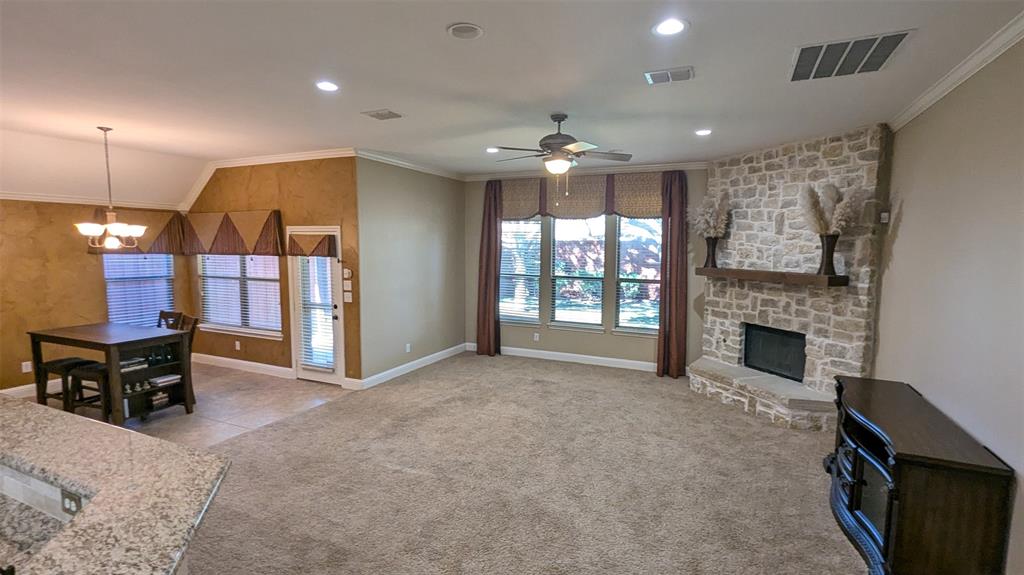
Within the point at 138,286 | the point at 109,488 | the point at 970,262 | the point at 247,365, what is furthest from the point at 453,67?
the point at 138,286

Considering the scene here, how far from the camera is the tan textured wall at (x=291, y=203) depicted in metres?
5.56

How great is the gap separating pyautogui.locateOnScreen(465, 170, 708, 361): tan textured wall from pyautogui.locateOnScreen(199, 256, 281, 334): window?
2.82 m

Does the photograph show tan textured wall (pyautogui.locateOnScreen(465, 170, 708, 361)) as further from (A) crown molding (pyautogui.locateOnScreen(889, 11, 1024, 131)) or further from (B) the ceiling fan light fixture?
(B) the ceiling fan light fixture

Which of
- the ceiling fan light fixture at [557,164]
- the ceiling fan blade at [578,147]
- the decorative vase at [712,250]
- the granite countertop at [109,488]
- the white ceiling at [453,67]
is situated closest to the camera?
the granite countertop at [109,488]

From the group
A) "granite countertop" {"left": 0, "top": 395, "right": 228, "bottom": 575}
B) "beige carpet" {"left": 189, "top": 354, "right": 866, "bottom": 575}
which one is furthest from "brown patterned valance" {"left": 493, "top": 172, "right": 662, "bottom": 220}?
"granite countertop" {"left": 0, "top": 395, "right": 228, "bottom": 575}

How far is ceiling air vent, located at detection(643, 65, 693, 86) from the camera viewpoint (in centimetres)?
287

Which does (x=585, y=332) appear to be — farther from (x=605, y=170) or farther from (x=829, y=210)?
(x=829, y=210)

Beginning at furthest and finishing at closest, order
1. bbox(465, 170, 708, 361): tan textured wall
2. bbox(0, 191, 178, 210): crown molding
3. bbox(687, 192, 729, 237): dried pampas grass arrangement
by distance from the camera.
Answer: bbox(465, 170, 708, 361): tan textured wall, bbox(687, 192, 729, 237): dried pampas grass arrangement, bbox(0, 191, 178, 210): crown molding

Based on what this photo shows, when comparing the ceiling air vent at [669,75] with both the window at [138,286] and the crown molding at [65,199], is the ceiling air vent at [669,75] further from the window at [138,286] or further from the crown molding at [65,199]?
the window at [138,286]

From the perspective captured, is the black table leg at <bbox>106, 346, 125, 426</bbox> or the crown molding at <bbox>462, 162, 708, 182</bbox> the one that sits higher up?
the crown molding at <bbox>462, 162, 708, 182</bbox>

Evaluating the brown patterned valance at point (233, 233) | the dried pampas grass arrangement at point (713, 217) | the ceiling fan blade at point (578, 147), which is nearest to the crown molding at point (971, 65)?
the dried pampas grass arrangement at point (713, 217)

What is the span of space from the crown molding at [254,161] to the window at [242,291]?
0.84m

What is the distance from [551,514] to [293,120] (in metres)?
3.73

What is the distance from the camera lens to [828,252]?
4.41 m
